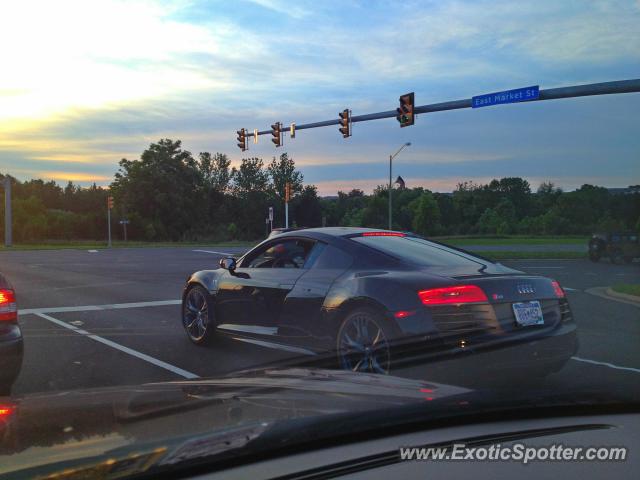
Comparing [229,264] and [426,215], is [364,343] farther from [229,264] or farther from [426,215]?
[426,215]

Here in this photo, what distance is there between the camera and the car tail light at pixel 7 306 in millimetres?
5355

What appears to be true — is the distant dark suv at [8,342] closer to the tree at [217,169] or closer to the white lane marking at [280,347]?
the white lane marking at [280,347]

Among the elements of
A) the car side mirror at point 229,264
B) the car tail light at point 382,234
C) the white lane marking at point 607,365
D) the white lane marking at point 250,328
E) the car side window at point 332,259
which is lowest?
the white lane marking at point 607,365

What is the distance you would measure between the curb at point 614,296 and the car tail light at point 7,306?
10756 mm

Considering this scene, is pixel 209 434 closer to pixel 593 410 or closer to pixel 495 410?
pixel 495 410

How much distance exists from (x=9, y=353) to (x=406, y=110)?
1701cm

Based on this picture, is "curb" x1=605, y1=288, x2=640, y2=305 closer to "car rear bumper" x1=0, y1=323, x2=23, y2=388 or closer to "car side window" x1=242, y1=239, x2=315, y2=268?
"car side window" x1=242, y1=239, x2=315, y2=268

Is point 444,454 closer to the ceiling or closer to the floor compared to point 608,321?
closer to the ceiling

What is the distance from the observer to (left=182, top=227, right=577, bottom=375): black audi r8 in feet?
16.3

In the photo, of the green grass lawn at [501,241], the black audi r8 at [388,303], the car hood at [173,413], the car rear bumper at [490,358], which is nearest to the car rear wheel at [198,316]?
the black audi r8 at [388,303]

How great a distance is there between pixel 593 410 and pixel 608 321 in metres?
8.01

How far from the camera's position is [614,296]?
520 inches

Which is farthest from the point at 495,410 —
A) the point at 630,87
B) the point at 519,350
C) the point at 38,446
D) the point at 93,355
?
the point at 630,87

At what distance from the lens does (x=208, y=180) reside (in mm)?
99938
